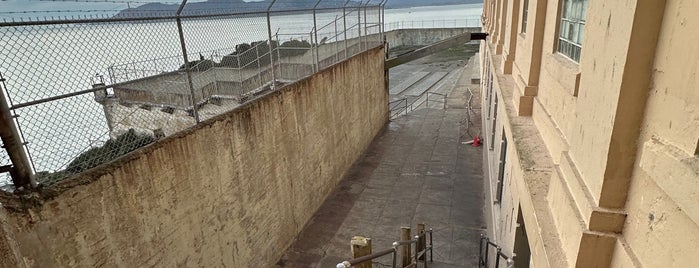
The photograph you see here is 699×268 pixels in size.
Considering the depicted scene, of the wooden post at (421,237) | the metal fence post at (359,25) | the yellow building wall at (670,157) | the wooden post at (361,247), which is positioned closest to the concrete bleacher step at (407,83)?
the metal fence post at (359,25)

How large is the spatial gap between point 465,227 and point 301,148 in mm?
3915

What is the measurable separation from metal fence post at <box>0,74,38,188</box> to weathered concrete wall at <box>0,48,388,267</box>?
0.22m

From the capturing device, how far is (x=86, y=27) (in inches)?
176

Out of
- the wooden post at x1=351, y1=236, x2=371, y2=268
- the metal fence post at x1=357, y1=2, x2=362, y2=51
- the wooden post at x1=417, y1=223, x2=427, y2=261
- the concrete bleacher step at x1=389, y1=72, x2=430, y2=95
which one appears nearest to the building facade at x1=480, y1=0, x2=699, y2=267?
the wooden post at x1=351, y1=236, x2=371, y2=268

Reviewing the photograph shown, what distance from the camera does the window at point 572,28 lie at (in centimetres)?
393

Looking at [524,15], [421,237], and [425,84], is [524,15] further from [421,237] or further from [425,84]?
[425,84]

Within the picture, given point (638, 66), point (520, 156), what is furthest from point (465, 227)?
point (638, 66)

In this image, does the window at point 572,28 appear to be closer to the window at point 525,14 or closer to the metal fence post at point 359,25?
the window at point 525,14

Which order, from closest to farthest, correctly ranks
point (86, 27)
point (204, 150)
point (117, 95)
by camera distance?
point (86, 27), point (204, 150), point (117, 95)

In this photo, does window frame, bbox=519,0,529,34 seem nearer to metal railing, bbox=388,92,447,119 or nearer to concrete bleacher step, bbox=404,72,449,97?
metal railing, bbox=388,92,447,119

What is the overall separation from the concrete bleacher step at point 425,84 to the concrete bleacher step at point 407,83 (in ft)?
1.44

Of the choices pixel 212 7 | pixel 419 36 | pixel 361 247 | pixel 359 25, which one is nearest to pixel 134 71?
pixel 212 7

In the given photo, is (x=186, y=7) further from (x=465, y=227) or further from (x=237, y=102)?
(x=465, y=227)

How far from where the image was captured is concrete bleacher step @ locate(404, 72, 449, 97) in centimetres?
2653
